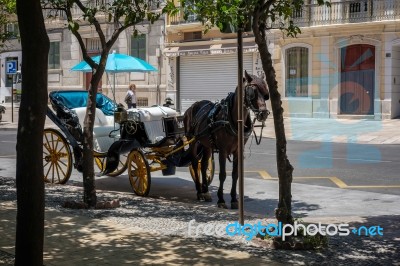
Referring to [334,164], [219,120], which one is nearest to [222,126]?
[219,120]

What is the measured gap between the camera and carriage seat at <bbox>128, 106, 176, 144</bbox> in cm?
1233

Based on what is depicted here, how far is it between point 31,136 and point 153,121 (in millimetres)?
7124

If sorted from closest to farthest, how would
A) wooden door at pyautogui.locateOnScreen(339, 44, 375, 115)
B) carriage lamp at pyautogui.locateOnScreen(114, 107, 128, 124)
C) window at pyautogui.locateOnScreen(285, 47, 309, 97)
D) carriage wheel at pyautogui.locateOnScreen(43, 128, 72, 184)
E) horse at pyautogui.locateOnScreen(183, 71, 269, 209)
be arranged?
horse at pyautogui.locateOnScreen(183, 71, 269, 209) < carriage lamp at pyautogui.locateOnScreen(114, 107, 128, 124) < carriage wheel at pyautogui.locateOnScreen(43, 128, 72, 184) < wooden door at pyautogui.locateOnScreen(339, 44, 375, 115) < window at pyautogui.locateOnScreen(285, 47, 309, 97)

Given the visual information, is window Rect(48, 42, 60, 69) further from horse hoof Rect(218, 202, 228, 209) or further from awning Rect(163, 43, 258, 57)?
horse hoof Rect(218, 202, 228, 209)

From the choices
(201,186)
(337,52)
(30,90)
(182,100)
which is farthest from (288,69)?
(30,90)

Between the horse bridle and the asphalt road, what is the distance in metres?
2.91

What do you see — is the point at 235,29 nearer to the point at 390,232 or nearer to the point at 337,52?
the point at 390,232

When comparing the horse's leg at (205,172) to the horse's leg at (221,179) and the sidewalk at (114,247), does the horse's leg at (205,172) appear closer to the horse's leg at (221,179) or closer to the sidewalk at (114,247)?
the horse's leg at (221,179)

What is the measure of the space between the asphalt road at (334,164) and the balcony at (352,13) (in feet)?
34.1

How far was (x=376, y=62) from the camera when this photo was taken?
2892 centimetres

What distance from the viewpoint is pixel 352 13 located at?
96.9ft

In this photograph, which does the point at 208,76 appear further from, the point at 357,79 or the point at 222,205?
the point at 222,205

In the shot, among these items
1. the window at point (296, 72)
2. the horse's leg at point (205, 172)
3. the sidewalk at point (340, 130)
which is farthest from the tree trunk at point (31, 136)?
the window at point (296, 72)

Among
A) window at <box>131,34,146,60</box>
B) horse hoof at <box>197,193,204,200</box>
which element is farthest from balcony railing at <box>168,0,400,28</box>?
horse hoof at <box>197,193,204,200</box>
